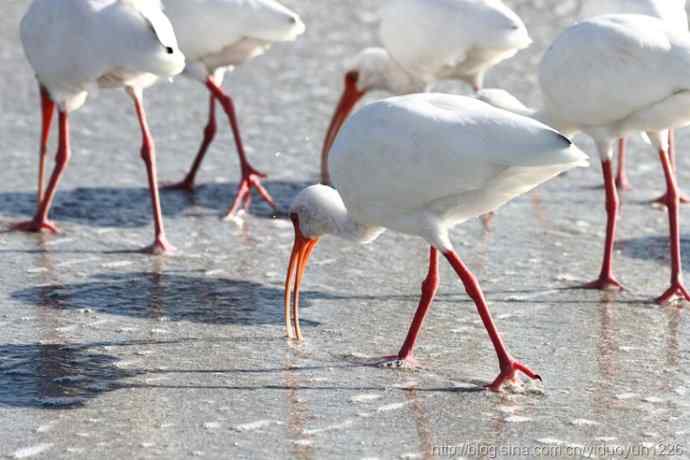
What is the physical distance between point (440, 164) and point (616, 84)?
5.08ft

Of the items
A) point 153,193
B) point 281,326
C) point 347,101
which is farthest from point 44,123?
point 281,326

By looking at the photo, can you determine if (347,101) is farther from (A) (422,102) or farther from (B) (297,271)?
(A) (422,102)

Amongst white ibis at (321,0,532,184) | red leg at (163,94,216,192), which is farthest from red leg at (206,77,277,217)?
white ibis at (321,0,532,184)

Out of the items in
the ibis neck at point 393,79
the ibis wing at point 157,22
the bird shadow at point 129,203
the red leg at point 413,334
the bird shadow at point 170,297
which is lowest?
the bird shadow at point 129,203

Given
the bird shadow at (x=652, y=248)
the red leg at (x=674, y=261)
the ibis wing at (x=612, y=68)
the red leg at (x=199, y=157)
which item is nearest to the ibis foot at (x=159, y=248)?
the red leg at (x=199, y=157)

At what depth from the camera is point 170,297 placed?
700 cm

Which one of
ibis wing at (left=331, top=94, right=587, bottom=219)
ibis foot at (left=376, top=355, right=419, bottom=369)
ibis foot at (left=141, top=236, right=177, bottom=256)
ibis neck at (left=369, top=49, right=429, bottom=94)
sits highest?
ibis wing at (left=331, top=94, right=587, bottom=219)

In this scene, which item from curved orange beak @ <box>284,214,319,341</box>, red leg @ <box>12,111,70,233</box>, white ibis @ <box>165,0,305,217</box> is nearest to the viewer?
curved orange beak @ <box>284,214,319,341</box>

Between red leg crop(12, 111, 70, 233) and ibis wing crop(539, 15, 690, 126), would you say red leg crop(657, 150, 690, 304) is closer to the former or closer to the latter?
ibis wing crop(539, 15, 690, 126)

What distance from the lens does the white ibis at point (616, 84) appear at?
672cm

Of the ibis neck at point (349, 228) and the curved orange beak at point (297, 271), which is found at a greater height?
the ibis neck at point (349, 228)

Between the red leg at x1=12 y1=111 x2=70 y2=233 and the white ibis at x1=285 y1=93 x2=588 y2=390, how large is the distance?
2.54 m

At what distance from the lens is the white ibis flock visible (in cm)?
565

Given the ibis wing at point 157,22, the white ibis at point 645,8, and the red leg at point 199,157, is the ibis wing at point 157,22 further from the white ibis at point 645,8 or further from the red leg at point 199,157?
the white ibis at point 645,8
